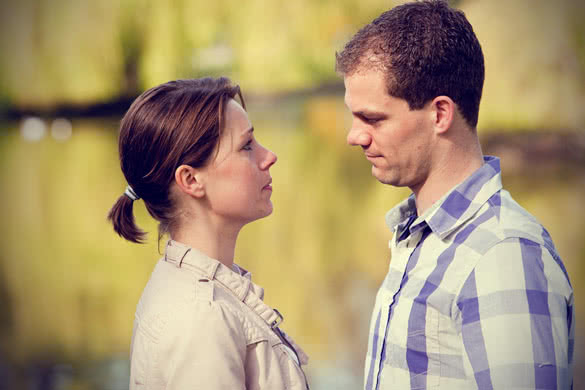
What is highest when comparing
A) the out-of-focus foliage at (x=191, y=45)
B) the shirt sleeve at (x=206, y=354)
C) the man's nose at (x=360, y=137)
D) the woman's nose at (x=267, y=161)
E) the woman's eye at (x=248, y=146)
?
the out-of-focus foliage at (x=191, y=45)

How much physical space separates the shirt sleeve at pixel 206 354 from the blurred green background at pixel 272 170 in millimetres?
2212

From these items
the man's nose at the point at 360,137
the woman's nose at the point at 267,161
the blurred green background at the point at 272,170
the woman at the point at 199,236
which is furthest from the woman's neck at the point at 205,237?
the blurred green background at the point at 272,170

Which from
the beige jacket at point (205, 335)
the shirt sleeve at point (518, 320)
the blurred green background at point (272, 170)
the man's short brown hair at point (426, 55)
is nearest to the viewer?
the shirt sleeve at point (518, 320)

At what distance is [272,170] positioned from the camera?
3381mm

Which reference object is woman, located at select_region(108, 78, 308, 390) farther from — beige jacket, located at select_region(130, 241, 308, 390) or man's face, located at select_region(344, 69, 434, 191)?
man's face, located at select_region(344, 69, 434, 191)

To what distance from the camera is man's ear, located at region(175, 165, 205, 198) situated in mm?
1212

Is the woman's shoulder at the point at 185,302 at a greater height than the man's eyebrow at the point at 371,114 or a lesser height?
lesser

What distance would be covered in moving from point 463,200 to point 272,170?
2.27 metres

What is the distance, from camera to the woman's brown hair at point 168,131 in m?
1.18


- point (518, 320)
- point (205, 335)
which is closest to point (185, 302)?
point (205, 335)

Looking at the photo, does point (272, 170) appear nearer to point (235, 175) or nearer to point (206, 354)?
point (235, 175)

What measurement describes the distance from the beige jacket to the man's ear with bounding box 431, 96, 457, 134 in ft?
A: 1.59

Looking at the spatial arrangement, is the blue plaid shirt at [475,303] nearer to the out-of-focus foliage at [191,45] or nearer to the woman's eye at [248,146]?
the woman's eye at [248,146]

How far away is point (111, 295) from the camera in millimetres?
3330
